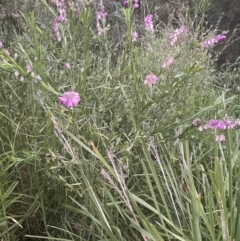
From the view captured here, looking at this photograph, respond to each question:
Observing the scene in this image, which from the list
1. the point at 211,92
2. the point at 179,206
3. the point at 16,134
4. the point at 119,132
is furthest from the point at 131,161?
the point at 211,92

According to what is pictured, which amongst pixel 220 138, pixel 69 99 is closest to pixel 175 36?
pixel 220 138

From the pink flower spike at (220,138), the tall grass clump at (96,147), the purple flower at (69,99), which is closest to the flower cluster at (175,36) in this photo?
the tall grass clump at (96,147)

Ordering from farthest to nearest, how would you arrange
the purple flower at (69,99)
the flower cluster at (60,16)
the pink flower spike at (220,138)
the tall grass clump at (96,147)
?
1. the flower cluster at (60,16)
2. the pink flower spike at (220,138)
3. the tall grass clump at (96,147)
4. the purple flower at (69,99)

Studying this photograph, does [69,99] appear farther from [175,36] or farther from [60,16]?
[175,36]

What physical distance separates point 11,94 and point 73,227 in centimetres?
65

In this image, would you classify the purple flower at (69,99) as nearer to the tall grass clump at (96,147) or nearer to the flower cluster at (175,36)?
the tall grass clump at (96,147)

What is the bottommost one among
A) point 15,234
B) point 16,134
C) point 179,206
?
point 15,234

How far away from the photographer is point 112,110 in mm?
1962

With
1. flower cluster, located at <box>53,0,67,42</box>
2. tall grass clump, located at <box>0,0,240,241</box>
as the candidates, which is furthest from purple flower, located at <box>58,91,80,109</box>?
flower cluster, located at <box>53,0,67,42</box>

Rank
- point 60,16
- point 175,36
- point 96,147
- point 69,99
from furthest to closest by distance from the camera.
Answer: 1. point 175,36
2. point 60,16
3. point 96,147
4. point 69,99

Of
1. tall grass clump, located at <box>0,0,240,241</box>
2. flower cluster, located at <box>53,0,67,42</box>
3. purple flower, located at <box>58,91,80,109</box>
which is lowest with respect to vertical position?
tall grass clump, located at <box>0,0,240,241</box>

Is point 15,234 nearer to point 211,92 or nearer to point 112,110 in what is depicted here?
point 112,110

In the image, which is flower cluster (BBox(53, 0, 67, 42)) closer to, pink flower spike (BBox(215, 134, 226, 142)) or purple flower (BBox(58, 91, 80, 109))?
purple flower (BBox(58, 91, 80, 109))

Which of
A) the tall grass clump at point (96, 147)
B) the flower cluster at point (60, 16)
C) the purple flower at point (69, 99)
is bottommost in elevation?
the tall grass clump at point (96, 147)
